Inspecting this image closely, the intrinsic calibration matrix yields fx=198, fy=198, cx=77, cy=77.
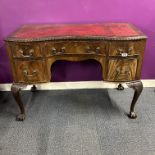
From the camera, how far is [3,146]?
144cm

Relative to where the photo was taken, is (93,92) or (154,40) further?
(93,92)

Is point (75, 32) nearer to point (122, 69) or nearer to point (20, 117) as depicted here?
point (122, 69)

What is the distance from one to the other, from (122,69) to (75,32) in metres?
0.44

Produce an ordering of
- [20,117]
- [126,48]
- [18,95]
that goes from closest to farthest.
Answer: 1. [126,48]
2. [18,95]
3. [20,117]

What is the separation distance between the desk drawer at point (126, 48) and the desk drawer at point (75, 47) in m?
0.06

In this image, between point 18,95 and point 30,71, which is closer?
point 30,71

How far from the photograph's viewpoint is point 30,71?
147 centimetres

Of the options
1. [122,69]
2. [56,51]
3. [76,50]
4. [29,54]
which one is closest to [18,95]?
[29,54]

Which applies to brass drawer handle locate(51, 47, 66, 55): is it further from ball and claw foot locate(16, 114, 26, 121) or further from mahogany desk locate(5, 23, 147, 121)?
ball and claw foot locate(16, 114, 26, 121)

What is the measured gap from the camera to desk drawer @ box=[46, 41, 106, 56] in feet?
4.57

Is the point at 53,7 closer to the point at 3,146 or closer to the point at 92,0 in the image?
the point at 92,0

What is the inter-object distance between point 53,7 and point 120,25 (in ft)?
1.99

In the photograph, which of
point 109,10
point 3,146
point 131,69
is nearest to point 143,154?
point 131,69

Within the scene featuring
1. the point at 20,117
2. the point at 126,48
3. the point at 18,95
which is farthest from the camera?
the point at 20,117
